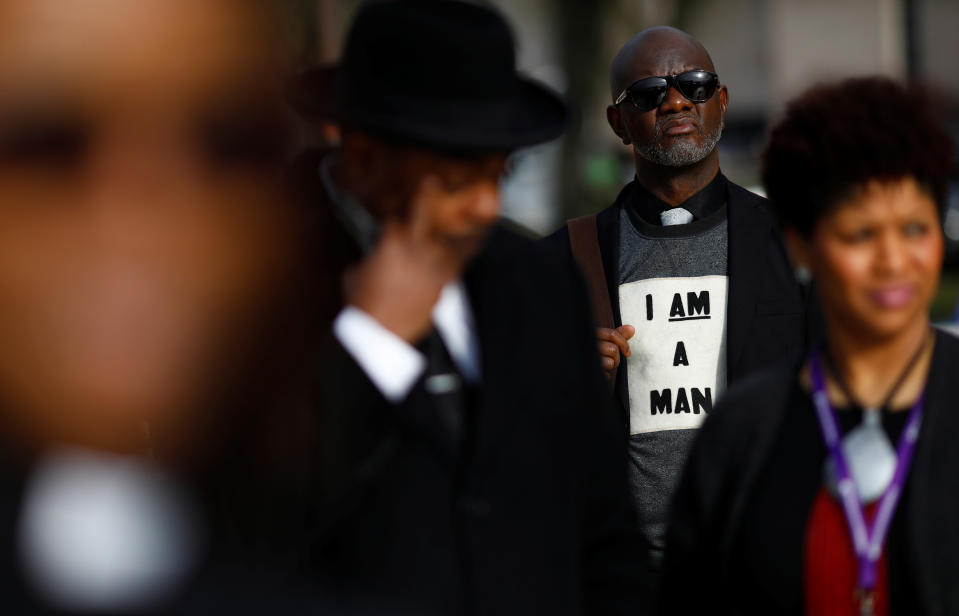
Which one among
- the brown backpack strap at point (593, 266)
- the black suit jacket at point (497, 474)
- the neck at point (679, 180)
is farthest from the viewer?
the neck at point (679, 180)

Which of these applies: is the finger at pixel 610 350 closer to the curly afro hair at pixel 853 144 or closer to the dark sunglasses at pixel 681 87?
the dark sunglasses at pixel 681 87

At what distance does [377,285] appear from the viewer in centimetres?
176

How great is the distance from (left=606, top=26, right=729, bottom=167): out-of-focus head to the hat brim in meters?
1.95

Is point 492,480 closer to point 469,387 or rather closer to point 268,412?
point 469,387

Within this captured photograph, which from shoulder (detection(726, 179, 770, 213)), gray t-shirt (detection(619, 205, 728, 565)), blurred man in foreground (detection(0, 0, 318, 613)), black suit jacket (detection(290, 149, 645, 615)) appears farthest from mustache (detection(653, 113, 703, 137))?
blurred man in foreground (detection(0, 0, 318, 613))

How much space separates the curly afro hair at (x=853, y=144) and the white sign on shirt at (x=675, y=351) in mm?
1349

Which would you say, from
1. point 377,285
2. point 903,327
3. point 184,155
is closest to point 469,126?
point 377,285

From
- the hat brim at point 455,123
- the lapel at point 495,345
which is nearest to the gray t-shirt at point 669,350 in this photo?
the lapel at point 495,345

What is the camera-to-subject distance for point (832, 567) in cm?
197

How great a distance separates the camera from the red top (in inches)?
76.3

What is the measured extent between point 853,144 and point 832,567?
→ 2.42ft

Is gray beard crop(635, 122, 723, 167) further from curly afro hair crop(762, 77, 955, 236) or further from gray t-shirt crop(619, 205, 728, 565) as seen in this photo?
curly afro hair crop(762, 77, 955, 236)

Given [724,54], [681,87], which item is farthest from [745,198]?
[724,54]

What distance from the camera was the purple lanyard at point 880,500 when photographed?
6.33ft
